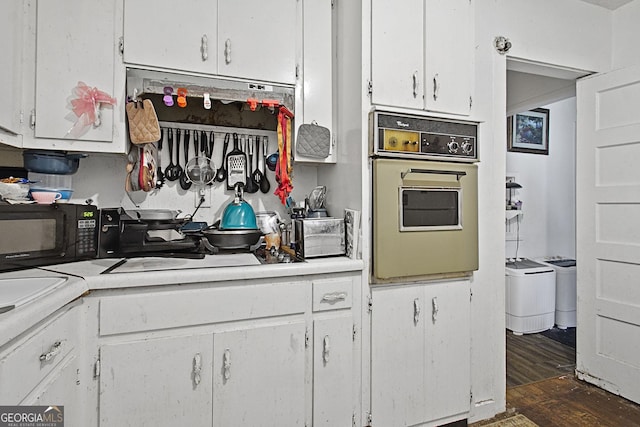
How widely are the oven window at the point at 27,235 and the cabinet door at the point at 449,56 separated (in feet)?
6.22

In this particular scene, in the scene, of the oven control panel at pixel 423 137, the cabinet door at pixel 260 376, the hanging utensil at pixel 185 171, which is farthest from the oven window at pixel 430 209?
the hanging utensil at pixel 185 171

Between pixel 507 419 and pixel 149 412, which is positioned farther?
pixel 507 419

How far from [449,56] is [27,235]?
2.18 meters

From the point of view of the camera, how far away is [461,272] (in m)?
1.80

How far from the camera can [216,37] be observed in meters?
1.75

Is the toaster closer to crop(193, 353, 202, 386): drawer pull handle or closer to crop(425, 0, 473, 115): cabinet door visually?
crop(193, 353, 202, 386): drawer pull handle

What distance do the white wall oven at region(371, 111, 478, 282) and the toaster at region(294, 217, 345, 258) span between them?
186 mm

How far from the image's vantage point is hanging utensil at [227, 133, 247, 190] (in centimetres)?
209

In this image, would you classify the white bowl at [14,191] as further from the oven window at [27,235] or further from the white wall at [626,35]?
the white wall at [626,35]

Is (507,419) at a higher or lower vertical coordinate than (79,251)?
lower

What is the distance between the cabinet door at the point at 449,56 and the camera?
5.88ft

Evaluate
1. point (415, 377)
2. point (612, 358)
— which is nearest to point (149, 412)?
point (415, 377)

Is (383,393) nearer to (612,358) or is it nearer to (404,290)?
(404,290)

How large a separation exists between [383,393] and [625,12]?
9.75ft
